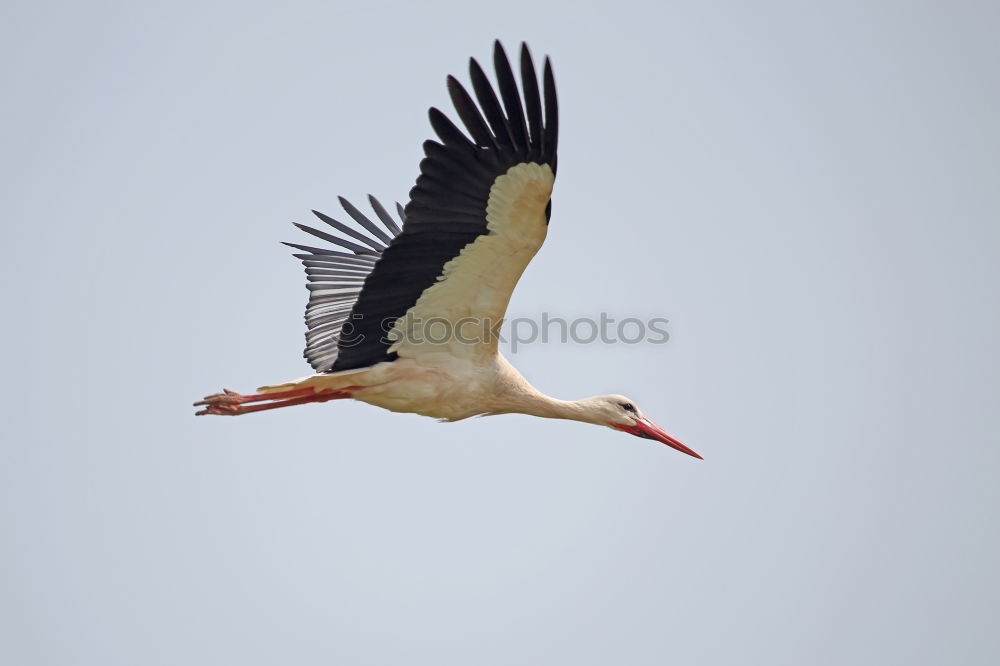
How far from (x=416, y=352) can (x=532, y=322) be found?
6.14 ft

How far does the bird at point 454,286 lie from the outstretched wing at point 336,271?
13mm

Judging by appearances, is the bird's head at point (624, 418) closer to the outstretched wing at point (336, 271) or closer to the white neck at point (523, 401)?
the white neck at point (523, 401)

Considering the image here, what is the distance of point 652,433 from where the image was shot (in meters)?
10.4

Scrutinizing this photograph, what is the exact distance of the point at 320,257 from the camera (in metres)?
11.0

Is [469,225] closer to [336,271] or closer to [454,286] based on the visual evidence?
[454,286]

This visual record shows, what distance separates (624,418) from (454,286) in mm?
2647

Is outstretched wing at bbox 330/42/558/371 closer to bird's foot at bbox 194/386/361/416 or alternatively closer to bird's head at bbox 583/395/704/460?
bird's foot at bbox 194/386/361/416

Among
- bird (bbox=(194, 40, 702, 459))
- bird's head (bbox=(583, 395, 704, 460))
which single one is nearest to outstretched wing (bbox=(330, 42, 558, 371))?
bird (bbox=(194, 40, 702, 459))

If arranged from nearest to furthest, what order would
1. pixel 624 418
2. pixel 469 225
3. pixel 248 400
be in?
pixel 469 225
pixel 248 400
pixel 624 418

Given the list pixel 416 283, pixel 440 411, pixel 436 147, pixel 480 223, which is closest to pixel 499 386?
pixel 440 411

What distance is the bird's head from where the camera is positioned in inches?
401

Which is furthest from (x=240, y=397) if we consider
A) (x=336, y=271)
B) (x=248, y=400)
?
(x=336, y=271)

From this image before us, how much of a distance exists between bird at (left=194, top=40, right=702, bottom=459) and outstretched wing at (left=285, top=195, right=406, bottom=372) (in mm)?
13

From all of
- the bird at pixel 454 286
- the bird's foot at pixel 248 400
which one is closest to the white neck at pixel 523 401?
the bird at pixel 454 286
